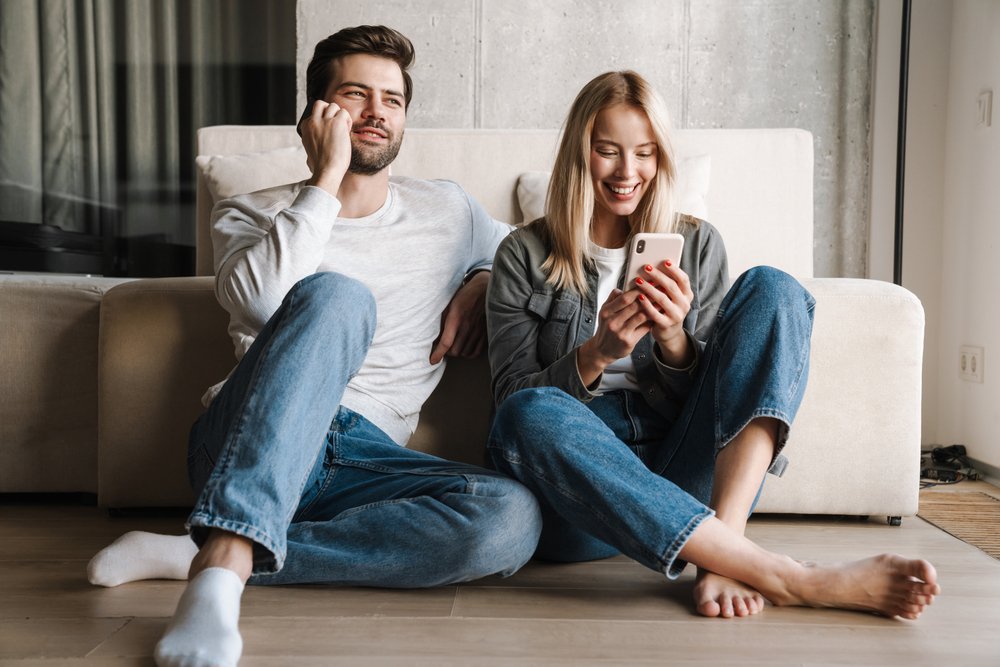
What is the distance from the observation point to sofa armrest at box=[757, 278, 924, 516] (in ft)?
5.89

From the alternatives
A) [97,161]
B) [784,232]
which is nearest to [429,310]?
[784,232]

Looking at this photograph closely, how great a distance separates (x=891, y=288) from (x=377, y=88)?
1.08 meters

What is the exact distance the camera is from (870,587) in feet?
3.88

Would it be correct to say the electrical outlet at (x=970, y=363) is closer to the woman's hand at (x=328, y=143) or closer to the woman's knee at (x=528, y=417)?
the woman's knee at (x=528, y=417)

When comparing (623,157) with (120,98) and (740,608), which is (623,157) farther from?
(120,98)

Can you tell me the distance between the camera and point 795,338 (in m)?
1.32

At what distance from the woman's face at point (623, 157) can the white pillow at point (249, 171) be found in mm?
938

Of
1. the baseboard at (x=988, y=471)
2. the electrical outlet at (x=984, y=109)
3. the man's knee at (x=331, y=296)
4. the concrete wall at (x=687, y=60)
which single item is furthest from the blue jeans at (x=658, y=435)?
the concrete wall at (x=687, y=60)

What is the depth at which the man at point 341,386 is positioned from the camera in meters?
1.08

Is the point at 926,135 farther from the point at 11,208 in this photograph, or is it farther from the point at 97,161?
the point at 11,208

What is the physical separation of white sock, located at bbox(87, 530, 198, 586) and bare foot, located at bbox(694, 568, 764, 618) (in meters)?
0.74

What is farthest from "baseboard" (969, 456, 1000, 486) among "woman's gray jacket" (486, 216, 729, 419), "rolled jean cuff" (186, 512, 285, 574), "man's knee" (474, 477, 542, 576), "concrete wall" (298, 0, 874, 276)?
"rolled jean cuff" (186, 512, 285, 574)

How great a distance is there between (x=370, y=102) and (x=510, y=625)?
952 mm

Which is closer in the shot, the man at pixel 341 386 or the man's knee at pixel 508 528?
the man at pixel 341 386
